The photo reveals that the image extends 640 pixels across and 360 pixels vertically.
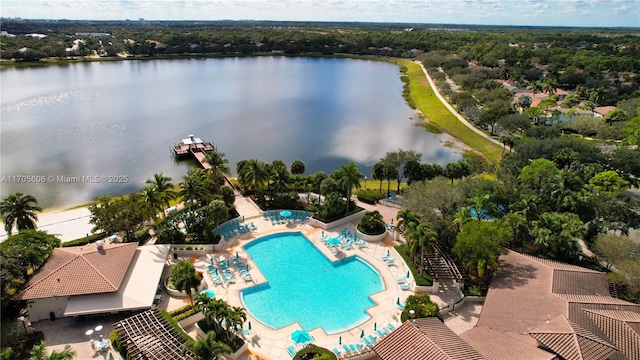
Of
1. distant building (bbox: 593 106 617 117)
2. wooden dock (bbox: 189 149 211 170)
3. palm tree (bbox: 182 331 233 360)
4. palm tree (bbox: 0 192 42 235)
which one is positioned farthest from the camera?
distant building (bbox: 593 106 617 117)

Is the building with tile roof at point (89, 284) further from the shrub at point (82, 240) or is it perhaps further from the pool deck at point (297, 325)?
the shrub at point (82, 240)

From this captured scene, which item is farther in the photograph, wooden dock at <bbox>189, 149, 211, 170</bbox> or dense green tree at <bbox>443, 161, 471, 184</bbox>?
wooden dock at <bbox>189, 149, 211, 170</bbox>

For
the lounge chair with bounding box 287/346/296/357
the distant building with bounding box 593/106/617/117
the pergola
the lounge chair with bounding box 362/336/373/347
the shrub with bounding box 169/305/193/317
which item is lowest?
the lounge chair with bounding box 362/336/373/347

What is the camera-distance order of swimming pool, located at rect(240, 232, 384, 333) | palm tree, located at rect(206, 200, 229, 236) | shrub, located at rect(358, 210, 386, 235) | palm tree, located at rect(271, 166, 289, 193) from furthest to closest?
1. palm tree, located at rect(271, 166, 289, 193)
2. shrub, located at rect(358, 210, 386, 235)
3. palm tree, located at rect(206, 200, 229, 236)
4. swimming pool, located at rect(240, 232, 384, 333)

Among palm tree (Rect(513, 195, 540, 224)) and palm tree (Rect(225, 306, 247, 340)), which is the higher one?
palm tree (Rect(513, 195, 540, 224))

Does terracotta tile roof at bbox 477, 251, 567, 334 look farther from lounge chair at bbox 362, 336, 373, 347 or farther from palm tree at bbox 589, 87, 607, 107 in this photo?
palm tree at bbox 589, 87, 607, 107

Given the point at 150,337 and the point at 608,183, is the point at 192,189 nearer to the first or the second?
the point at 150,337

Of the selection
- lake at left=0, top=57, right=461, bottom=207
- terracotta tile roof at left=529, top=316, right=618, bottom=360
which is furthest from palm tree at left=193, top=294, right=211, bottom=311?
lake at left=0, top=57, right=461, bottom=207
